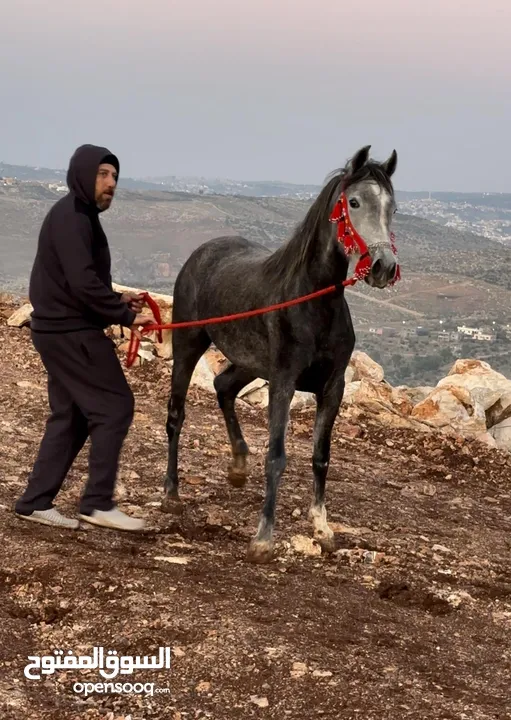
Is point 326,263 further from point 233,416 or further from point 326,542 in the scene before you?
point 233,416

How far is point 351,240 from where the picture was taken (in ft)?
15.4

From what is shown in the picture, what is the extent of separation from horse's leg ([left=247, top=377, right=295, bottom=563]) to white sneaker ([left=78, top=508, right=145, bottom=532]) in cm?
83

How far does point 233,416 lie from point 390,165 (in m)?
2.82

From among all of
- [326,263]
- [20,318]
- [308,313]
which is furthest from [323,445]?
[20,318]

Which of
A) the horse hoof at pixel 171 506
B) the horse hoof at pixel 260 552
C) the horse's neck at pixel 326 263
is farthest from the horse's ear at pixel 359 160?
the horse hoof at pixel 171 506

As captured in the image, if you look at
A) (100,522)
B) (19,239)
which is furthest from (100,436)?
(19,239)

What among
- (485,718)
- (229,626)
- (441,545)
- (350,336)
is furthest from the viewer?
(441,545)

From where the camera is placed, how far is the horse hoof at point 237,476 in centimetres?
678

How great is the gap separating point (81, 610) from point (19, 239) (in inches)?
2299

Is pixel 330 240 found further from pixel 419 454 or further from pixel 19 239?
pixel 19 239

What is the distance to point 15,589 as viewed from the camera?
4.34 m

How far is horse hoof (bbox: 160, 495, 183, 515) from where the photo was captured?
611 cm

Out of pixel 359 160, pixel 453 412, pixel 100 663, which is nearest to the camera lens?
pixel 100 663

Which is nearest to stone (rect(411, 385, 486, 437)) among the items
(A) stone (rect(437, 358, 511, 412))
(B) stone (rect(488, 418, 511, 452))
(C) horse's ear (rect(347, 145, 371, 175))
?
(A) stone (rect(437, 358, 511, 412))
